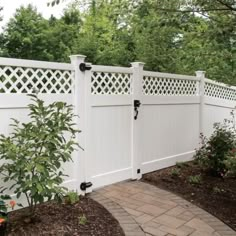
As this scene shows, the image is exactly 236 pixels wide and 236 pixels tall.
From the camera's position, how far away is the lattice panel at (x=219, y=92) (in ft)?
21.5

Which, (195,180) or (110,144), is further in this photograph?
(195,180)

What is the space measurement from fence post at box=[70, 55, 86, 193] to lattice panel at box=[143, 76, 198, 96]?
1235mm

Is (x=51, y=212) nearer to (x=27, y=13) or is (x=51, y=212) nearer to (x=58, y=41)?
(x=58, y=41)

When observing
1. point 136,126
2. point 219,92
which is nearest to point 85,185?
point 136,126

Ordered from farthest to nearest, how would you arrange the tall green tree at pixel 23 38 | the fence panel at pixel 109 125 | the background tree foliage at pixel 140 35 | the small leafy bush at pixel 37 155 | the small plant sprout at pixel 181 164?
the tall green tree at pixel 23 38, the small plant sprout at pixel 181 164, the fence panel at pixel 109 125, the background tree foliage at pixel 140 35, the small leafy bush at pixel 37 155

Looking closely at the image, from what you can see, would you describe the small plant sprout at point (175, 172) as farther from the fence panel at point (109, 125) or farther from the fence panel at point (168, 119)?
the fence panel at point (109, 125)

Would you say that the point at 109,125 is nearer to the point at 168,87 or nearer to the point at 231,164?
the point at 168,87

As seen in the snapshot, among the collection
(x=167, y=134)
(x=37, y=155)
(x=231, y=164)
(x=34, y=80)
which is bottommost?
(x=231, y=164)

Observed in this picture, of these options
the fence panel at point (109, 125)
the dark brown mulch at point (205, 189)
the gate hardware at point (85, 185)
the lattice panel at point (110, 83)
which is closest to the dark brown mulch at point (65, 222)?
the gate hardware at point (85, 185)

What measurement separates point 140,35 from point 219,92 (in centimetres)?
212

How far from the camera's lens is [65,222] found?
3281 mm

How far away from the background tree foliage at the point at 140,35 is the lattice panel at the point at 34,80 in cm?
93

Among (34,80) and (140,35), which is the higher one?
(140,35)

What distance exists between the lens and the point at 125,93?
4.72 meters
